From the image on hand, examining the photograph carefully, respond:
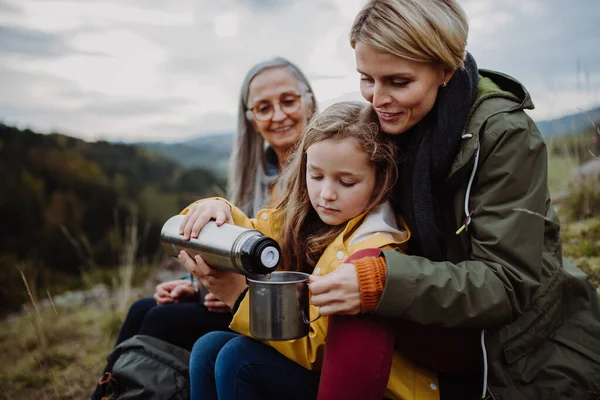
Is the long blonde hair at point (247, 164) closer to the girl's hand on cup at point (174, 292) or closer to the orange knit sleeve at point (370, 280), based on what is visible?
the girl's hand on cup at point (174, 292)

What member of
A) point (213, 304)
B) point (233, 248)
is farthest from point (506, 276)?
point (213, 304)

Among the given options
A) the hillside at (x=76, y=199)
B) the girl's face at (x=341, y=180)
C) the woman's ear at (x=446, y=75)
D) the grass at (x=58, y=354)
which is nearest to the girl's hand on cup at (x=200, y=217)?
the girl's face at (x=341, y=180)

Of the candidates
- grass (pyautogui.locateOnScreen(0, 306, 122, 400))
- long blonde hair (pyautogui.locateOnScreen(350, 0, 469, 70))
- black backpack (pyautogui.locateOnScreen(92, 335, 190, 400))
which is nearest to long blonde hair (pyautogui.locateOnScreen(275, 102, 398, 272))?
long blonde hair (pyautogui.locateOnScreen(350, 0, 469, 70))

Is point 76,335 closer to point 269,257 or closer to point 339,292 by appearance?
point 269,257

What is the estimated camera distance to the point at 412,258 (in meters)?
1.81

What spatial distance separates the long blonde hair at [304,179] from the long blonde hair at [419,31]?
1.21 ft

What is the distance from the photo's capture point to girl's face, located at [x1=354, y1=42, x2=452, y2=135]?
202 centimetres

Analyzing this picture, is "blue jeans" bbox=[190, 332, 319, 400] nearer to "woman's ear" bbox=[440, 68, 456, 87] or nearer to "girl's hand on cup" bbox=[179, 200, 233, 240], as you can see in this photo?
"girl's hand on cup" bbox=[179, 200, 233, 240]

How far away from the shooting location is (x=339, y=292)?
1.75m

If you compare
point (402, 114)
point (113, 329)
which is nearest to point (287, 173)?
point (402, 114)

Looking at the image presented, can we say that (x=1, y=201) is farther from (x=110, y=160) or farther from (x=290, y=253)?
(x=290, y=253)

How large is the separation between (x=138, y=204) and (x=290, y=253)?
6.88 m

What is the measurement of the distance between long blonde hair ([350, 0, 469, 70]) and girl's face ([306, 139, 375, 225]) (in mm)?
420

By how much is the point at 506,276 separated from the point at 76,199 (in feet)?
26.9
